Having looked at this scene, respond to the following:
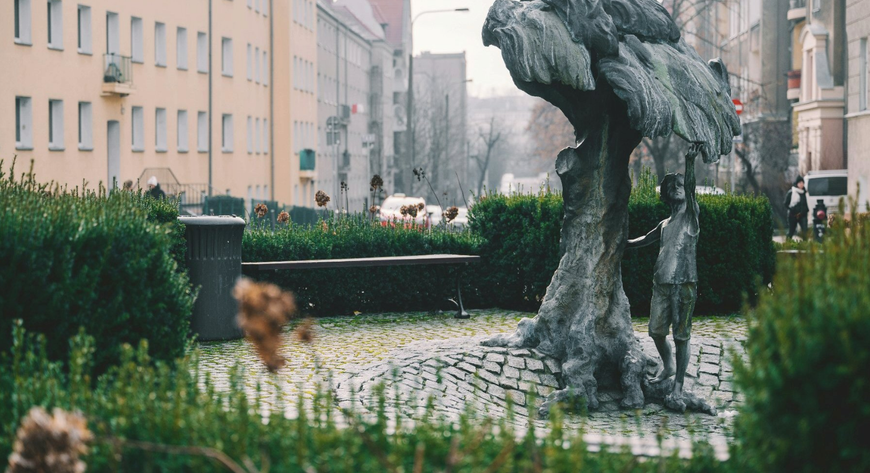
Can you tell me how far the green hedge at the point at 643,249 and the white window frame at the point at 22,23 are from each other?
82.4 feet

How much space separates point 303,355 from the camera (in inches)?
458

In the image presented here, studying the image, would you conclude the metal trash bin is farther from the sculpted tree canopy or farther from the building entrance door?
the building entrance door

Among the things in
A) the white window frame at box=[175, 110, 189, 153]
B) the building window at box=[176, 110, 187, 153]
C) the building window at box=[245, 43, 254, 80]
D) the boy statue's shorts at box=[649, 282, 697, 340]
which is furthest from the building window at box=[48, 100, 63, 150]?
the boy statue's shorts at box=[649, 282, 697, 340]

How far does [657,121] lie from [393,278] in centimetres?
705

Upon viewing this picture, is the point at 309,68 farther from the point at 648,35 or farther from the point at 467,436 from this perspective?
the point at 467,436

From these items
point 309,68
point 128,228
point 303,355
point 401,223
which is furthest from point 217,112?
point 128,228

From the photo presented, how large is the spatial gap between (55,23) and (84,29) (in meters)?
2.16

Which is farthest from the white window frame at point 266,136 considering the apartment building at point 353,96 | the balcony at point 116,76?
the balcony at point 116,76

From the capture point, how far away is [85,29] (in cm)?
4131

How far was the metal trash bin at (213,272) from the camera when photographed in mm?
13070

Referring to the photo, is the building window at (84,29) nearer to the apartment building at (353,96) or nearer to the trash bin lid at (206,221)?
the apartment building at (353,96)

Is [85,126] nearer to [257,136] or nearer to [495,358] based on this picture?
[257,136]

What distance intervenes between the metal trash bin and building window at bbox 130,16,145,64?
113ft

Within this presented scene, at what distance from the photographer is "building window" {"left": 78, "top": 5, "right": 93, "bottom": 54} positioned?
135ft
